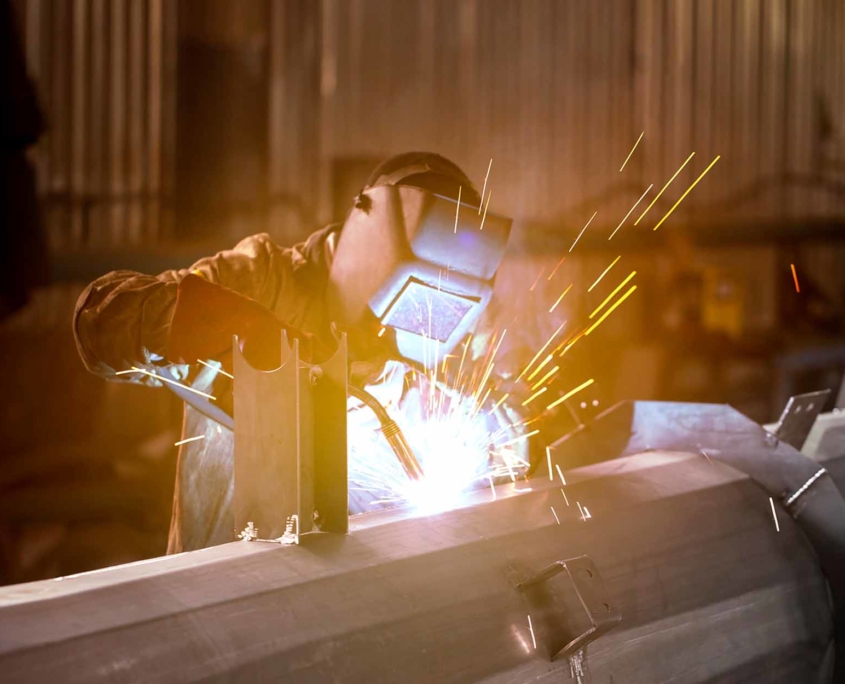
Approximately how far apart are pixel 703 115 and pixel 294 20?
4.14m

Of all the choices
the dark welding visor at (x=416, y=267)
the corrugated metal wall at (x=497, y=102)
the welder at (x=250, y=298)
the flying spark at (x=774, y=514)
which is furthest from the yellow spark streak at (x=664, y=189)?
the flying spark at (x=774, y=514)

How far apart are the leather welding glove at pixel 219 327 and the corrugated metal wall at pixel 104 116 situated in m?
3.17

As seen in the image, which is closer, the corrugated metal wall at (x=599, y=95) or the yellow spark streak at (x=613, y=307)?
the corrugated metal wall at (x=599, y=95)

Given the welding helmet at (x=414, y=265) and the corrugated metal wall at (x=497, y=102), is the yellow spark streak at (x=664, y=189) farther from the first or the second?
the welding helmet at (x=414, y=265)

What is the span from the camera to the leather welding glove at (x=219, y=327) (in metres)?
1.44

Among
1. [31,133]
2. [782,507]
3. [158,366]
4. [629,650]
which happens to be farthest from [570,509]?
[31,133]

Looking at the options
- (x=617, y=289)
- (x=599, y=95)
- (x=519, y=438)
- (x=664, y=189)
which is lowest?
(x=617, y=289)

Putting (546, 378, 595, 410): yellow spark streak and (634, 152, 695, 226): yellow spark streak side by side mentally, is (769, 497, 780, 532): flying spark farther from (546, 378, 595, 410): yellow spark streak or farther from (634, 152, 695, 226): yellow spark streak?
(634, 152, 695, 226): yellow spark streak

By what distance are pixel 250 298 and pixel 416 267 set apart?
382 mm

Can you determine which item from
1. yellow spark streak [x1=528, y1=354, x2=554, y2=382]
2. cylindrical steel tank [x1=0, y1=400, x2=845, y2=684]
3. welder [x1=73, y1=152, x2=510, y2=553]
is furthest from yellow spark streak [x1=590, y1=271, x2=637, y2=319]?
cylindrical steel tank [x1=0, y1=400, x2=845, y2=684]

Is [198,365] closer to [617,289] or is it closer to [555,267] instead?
[555,267]

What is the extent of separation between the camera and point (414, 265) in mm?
1805

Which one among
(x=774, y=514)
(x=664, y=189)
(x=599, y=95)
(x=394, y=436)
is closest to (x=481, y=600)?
(x=394, y=436)

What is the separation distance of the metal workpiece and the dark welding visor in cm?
45
